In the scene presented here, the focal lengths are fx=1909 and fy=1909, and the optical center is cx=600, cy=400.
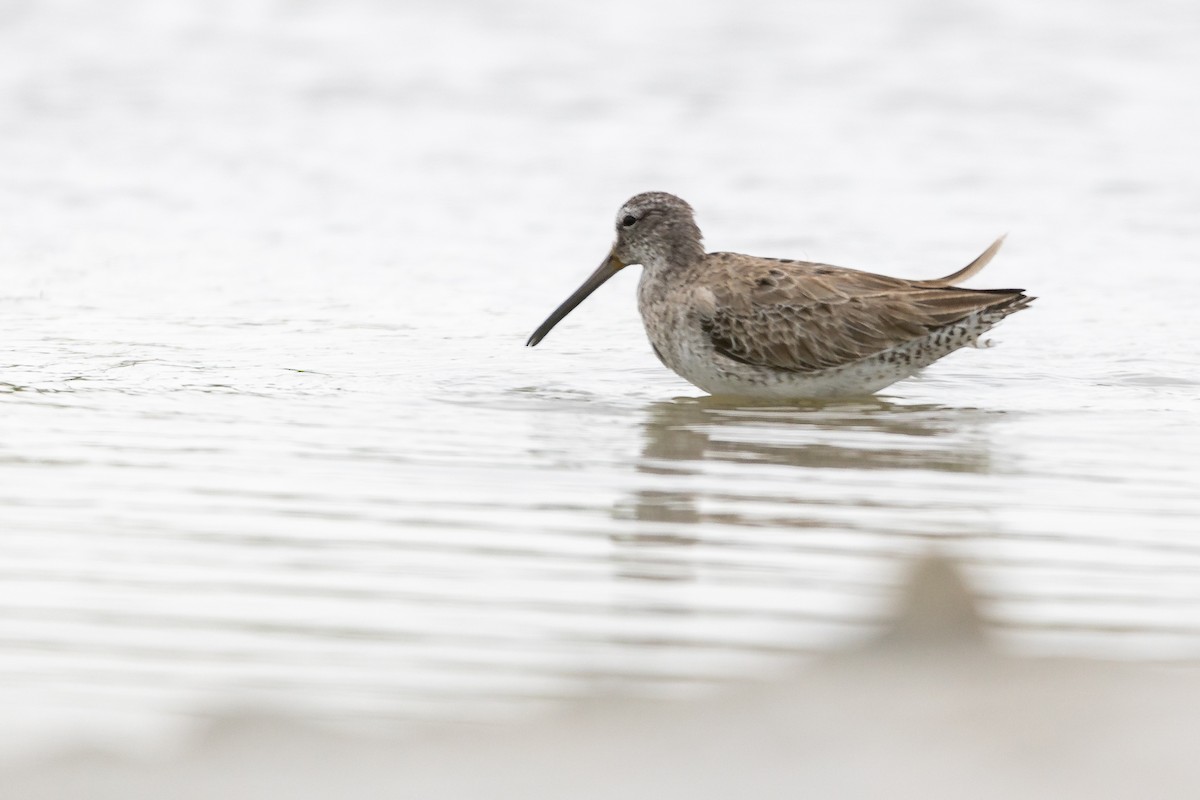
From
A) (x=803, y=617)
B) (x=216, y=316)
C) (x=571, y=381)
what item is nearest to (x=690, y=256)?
(x=571, y=381)

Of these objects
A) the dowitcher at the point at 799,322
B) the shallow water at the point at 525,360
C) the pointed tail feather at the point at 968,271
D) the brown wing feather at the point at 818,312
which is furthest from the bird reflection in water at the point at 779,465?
the pointed tail feather at the point at 968,271

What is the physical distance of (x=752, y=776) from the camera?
2875 millimetres

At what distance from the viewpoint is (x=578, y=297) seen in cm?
1020

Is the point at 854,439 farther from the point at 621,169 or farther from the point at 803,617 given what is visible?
the point at 621,169

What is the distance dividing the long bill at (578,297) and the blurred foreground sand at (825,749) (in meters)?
6.90

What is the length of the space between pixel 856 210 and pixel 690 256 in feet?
16.2

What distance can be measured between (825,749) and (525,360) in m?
7.13

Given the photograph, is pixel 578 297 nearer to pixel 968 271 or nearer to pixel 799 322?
pixel 799 322

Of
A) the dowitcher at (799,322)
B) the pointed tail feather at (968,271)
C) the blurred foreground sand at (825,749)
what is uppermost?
the pointed tail feather at (968,271)

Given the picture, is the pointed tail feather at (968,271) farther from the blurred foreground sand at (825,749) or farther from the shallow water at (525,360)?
the blurred foreground sand at (825,749)

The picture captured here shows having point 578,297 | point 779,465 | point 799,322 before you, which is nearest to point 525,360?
point 578,297

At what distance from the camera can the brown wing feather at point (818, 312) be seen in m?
9.16

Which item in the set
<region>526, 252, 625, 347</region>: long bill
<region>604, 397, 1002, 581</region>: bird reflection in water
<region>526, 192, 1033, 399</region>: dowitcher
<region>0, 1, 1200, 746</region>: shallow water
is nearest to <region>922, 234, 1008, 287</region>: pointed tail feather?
<region>526, 192, 1033, 399</region>: dowitcher

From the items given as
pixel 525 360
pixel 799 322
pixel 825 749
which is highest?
pixel 799 322
